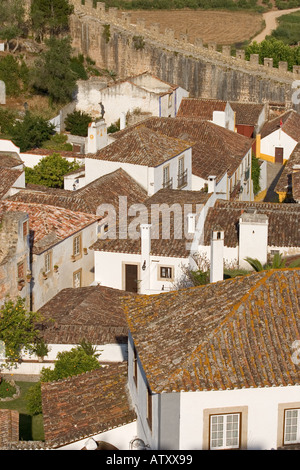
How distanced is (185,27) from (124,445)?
82.1 m

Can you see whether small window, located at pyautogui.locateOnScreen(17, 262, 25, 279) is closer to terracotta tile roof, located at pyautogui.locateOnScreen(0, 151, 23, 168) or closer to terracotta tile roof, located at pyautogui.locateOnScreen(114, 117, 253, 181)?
terracotta tile roof, located at pyautogui.locateOnScreen(0, 151, 23, 168)

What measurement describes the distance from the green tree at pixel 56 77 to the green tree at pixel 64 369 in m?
32.7

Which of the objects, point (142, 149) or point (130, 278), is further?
point (142, 149)

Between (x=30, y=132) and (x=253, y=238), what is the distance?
2077 centimetres

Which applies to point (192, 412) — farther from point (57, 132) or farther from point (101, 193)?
point (57, 132)

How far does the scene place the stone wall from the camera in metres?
63.9

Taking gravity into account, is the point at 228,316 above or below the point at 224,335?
above

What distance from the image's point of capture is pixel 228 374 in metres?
20.6

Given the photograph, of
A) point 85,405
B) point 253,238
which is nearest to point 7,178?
point 253,238

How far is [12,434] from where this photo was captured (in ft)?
75.2

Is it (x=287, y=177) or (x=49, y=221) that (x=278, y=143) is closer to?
(x=287, y=177)

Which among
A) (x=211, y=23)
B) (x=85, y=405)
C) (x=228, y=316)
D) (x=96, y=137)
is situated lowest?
(x=211, y=23)

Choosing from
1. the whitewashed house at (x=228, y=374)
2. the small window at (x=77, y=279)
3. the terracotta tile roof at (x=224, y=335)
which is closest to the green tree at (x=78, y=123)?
the small window at (x=77, y=279)

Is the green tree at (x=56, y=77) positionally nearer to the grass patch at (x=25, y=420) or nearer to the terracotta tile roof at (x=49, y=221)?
the terracotta tile roof at (x=49, y=221)
